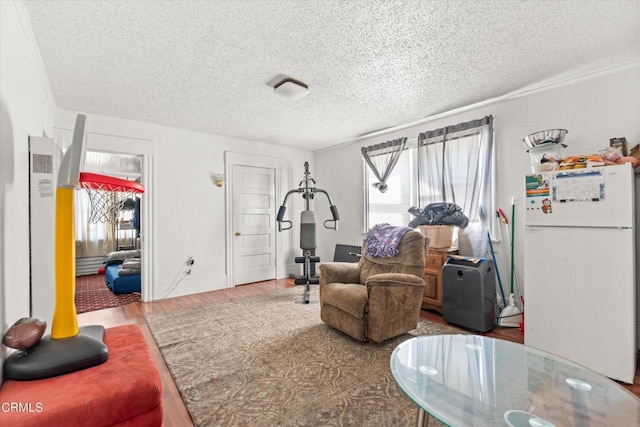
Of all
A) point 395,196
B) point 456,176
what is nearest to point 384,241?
point 456,176

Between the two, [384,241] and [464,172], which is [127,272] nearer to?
[384,241]

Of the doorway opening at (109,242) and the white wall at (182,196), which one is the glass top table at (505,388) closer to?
the white wall at (182,196)

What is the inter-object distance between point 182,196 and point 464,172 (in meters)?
3.87

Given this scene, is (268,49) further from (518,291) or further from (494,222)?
(518,291)

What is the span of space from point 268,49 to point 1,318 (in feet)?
7.09

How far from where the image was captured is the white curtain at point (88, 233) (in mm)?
5836

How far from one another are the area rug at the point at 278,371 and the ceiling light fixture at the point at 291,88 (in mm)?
2356

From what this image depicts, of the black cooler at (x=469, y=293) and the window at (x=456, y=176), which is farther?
the window at (x=456, y=176)

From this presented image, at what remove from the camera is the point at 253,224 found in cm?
494

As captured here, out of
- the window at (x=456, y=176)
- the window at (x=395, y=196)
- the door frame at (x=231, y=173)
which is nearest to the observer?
the window at (x=456, y=176)

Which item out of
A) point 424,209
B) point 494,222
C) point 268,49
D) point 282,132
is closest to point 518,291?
point 494,222

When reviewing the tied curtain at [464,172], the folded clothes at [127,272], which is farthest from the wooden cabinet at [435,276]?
the folded clothes at [127,272]

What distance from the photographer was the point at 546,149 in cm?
251

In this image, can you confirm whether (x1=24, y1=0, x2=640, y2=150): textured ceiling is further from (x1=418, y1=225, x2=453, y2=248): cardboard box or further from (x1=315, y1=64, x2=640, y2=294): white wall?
(x1=418, y1=225, x2=453, y2=248): cardboard box
